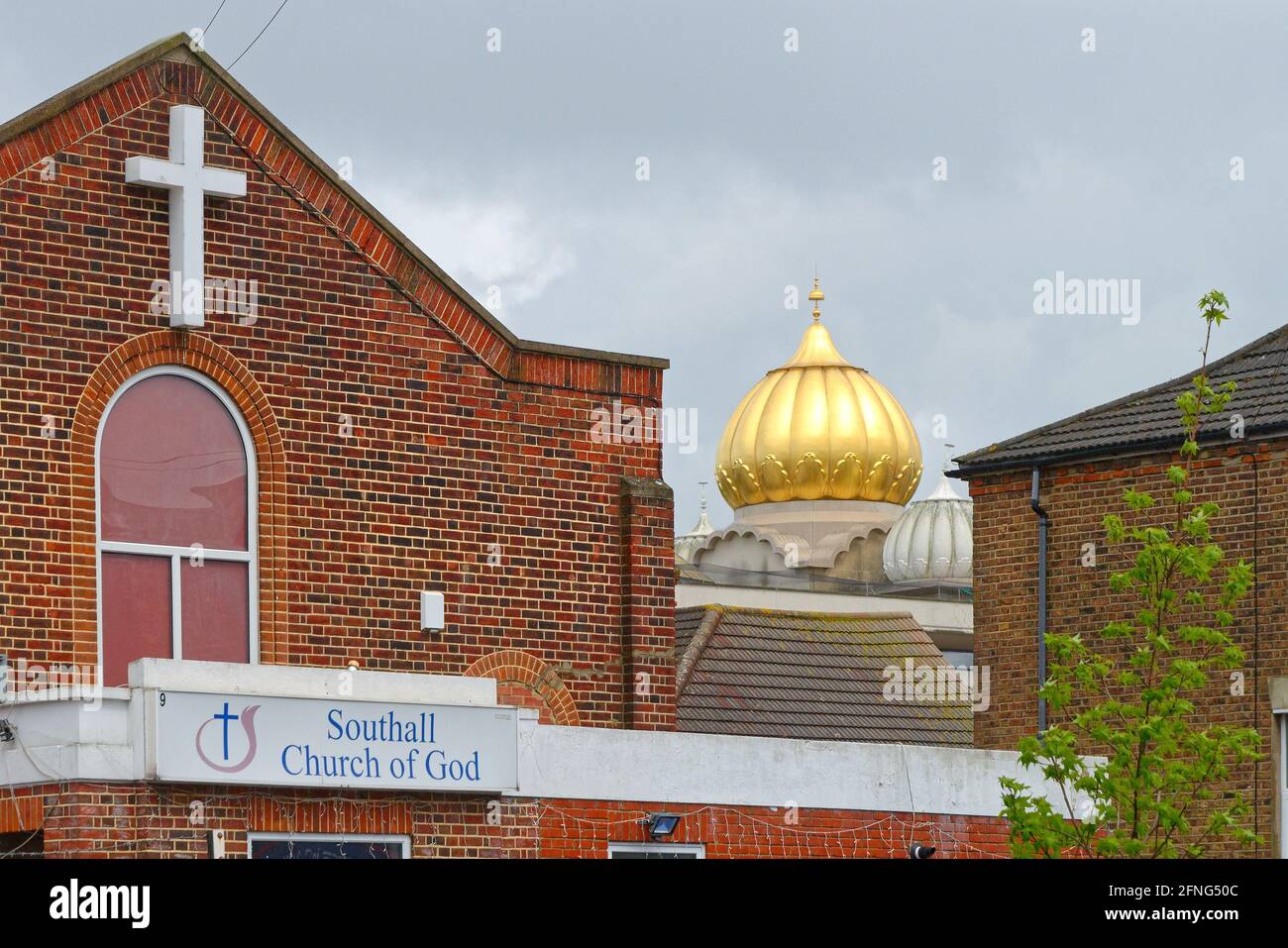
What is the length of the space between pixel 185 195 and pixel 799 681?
16139 mm

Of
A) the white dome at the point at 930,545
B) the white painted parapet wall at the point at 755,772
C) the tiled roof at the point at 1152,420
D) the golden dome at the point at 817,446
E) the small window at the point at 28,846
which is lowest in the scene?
the small window at the point at 28,846

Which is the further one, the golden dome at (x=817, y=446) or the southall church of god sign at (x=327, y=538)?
the golden dome at (x=817, y=446)

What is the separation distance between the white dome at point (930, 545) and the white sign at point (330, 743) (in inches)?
1715

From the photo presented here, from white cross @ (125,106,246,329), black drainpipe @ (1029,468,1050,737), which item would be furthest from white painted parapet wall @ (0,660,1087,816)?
black drainpipe @ (1029,468,1050,737)

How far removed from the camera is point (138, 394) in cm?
2053

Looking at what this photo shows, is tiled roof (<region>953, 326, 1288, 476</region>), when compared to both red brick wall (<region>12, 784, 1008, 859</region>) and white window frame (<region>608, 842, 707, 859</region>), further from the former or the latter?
white window frame (<region>608, 842, 707, 859</region>)

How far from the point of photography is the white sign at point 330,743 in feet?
55.6

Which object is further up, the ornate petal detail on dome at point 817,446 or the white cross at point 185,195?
the ornate petal detail on dome at point 817,446

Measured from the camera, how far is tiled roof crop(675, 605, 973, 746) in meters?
33.4

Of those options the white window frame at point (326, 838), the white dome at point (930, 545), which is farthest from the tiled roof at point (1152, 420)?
the white dome at point (930, 545)

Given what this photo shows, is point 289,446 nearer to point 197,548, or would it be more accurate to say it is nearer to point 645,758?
point 197,548

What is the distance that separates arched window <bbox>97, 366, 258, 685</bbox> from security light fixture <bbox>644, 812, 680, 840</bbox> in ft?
11.8

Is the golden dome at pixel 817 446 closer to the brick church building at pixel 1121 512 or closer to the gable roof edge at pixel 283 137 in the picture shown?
the brick church building at pixel 1121 512
